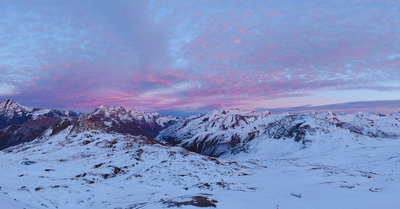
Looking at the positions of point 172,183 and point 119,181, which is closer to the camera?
point 172,183

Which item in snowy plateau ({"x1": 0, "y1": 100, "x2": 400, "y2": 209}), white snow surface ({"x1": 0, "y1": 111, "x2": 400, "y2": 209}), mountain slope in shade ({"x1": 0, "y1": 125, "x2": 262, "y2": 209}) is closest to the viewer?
snowy plateau ({"x1": 0, "y1": 100, "x2": 400, "y2": 209})

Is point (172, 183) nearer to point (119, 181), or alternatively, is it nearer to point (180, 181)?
point (180, 181)

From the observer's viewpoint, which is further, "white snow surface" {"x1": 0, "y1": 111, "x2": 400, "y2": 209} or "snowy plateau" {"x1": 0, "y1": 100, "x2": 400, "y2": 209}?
"white snow surface" {"x1": 0, "y1": 111, "x2": 400, "y2": 209}

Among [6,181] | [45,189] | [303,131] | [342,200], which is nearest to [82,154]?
[6,181]

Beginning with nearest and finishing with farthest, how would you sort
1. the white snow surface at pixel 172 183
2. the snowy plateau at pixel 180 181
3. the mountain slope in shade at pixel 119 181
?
the snowy plateau at pixel 180 181 → the white snow surface at pixel 172 183 → the mountain slope in shade at pixel 119 181

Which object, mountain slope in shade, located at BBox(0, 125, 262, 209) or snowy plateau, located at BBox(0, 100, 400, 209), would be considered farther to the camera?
mountain slope in shade, located at BBox(0, 125, 262, 209)

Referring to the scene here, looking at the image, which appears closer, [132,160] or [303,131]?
[132,160]

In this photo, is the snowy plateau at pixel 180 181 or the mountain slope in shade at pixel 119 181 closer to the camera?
the snowy plateau at pixel 180 181

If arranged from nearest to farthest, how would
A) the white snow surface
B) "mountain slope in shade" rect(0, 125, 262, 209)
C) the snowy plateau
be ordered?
the snowy plateau, the white snow surface, "mountain slope in shade" rect(0, 125, 262, 209)

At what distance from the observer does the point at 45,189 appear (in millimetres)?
26047

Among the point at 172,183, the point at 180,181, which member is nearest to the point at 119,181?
the point at 172,183

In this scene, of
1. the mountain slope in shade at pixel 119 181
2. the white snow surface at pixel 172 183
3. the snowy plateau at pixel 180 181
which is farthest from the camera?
the mountain slope in shade at pixel 119 181

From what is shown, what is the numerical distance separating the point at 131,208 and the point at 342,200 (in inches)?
819

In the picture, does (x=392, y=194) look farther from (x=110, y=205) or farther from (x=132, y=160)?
(x=132, y=160)
